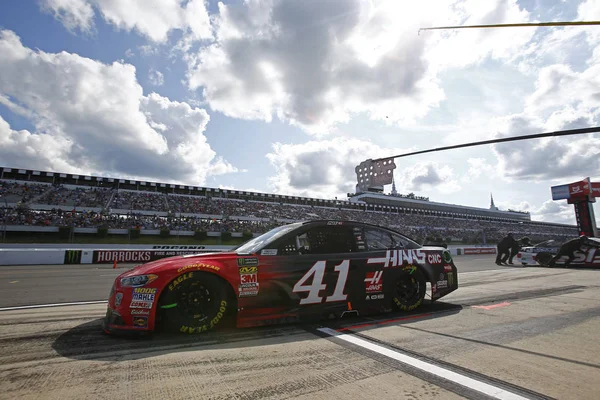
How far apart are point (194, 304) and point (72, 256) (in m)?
20.5

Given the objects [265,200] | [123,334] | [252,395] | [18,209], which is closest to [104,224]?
[18,209]

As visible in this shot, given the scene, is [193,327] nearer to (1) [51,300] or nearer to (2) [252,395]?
(2) [252,395]

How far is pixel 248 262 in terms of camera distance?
144 inches

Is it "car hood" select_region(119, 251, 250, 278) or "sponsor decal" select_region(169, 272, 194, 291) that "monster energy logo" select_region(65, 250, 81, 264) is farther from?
"sponsor decal" select_region(169, 272, 194, 291)

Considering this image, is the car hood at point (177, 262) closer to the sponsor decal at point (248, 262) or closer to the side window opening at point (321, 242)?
the sponsor decal at point (248, 262)

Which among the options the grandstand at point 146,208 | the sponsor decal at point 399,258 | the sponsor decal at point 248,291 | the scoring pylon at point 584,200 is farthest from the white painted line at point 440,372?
the scoring pylon at point 584,200

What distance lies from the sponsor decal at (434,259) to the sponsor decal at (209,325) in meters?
3.36

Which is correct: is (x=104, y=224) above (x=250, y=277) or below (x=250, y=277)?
above

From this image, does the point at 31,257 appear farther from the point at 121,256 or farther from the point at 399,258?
the point at 399,258

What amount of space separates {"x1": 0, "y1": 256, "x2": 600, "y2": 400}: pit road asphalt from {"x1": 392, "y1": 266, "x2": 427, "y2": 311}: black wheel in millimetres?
340

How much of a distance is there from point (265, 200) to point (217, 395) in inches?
1817

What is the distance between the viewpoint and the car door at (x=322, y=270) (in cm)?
385

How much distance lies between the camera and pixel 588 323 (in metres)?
3.93

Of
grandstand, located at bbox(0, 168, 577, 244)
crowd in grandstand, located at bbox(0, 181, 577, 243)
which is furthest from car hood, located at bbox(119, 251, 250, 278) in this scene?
grandstand, located at bbox(0, 168, 577, 244)
